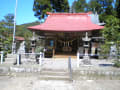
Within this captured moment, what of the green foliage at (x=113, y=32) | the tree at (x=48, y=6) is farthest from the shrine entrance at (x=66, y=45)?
the tree at (x=48, y=6)

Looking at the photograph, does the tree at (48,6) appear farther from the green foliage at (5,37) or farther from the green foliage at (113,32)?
the green foliage at (113,32)

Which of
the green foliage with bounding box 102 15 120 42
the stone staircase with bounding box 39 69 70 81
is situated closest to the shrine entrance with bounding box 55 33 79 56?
the green foliage with bounding box 102 15 120 42

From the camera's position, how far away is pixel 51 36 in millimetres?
8891

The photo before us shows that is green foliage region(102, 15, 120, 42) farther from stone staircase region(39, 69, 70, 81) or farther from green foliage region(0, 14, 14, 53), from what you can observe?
green foliage region(0, 14, 14, 53)

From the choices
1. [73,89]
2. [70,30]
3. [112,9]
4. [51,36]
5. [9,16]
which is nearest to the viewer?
[73,89]

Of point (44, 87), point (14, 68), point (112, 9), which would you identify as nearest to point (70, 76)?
point (44, 87)

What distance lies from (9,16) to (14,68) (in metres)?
21.8

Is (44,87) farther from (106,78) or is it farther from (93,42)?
(93,42)

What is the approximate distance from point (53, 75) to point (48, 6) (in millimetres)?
16914

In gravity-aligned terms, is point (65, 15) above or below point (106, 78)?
above

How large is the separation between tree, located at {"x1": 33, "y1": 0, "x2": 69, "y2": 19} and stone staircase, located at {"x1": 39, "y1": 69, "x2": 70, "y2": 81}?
15.5m

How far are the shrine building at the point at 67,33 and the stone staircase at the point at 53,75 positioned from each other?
349 centimetres

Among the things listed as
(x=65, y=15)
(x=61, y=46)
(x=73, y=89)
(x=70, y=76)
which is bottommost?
(x=73, y=89)

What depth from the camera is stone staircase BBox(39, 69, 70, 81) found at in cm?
432
